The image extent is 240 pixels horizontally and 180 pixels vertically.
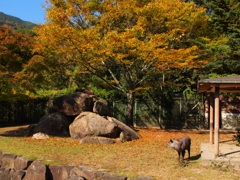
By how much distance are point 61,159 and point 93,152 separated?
1.57 m

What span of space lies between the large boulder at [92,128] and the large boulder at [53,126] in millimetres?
1770

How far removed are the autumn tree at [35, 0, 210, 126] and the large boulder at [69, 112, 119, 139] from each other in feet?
11.5

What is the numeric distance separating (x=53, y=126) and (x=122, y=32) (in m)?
6.28

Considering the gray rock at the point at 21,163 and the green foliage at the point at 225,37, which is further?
the green foliage at the point at 225,37

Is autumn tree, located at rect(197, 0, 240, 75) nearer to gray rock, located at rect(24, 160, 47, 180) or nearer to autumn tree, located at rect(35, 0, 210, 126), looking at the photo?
autumn tree, located at rect(35, 0, 210, 126)

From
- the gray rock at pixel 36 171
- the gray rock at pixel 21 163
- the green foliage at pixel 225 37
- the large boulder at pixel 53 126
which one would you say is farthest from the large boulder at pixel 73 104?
the green foliage at pixel 225 37

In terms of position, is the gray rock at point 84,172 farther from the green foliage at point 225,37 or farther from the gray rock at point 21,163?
the green foliage at point 225,37

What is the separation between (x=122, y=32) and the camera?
58.9 feet

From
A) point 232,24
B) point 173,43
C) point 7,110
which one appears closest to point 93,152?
point 173,43

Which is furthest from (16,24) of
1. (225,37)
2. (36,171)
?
(36,171)

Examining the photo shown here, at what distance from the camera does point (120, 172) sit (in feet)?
28.6

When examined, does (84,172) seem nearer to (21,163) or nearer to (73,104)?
(21,163)

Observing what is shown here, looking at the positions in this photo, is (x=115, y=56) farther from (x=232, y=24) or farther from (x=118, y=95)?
(x=232, y=24)

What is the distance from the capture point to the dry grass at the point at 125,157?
8.83 meters
